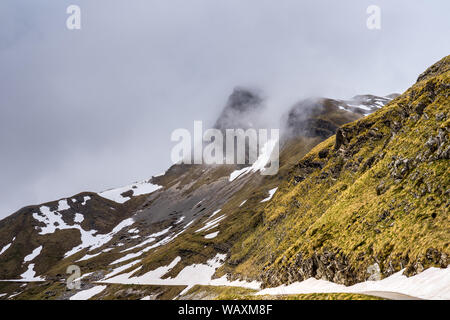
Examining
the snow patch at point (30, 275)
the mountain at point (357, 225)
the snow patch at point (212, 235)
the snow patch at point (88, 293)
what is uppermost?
the mountain at point (357, 225)

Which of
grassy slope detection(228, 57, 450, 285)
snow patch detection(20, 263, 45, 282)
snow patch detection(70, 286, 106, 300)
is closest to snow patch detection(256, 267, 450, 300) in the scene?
grassy slope detection(228, 57, 450, 285)

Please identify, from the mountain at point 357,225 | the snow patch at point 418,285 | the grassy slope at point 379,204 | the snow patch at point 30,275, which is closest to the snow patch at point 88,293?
the mountain at point 357,225

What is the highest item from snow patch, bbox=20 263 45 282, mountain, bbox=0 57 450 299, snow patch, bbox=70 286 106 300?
mountain, bbox=0 57 450 299

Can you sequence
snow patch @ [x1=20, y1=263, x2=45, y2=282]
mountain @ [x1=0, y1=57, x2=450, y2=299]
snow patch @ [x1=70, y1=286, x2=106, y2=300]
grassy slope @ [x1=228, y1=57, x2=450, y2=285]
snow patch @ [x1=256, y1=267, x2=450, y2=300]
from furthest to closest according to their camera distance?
snow patch @ [x1=20, y1=263, x2=45, y2=282] < snow patch @ [x1=70, y1=286, x2=106, y2=300] < grassy slope @ [x1=228, y1=57, x2=450, y2=285] < mountain @ [x1=0, y1=57, x2=450, y2=299] < snow patch @ [x1=256, y1=267, x2=450, y2=300]

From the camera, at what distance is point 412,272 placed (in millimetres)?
24734

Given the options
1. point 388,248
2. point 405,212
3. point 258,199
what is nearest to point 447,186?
point 405,212

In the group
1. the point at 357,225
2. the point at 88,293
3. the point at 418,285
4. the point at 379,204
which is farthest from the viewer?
the point at 88,293

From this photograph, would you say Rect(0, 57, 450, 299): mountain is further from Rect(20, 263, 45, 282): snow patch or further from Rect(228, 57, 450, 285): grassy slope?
Rect(20, 263, 45, 282): snow patch

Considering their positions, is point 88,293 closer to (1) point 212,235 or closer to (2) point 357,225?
(1) point 212,235

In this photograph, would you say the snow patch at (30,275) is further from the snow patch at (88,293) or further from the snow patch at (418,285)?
the snow patch at (418,285)

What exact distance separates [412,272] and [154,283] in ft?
350

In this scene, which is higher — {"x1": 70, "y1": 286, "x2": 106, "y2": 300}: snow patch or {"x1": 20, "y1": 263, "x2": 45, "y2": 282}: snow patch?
{"x1": 70, "y1": 286, "x2": 106, "y2": 300}: snow patch

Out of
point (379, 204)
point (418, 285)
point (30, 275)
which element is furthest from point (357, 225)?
point (30, 275)

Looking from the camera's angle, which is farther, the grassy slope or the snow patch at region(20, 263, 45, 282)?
the snow patch at region(20, 263, 45, 282)
